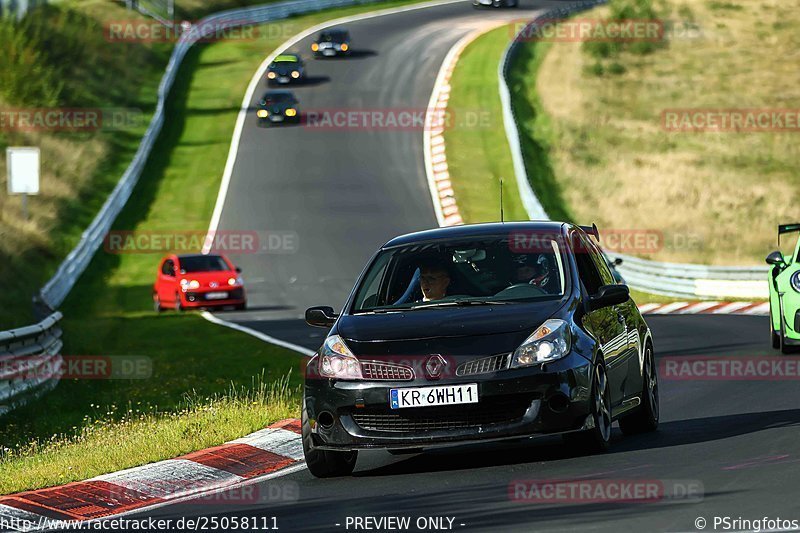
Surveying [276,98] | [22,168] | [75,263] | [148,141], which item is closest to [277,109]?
[276,98]

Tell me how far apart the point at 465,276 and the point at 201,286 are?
23.4 meters

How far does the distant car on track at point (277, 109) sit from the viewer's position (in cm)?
5622

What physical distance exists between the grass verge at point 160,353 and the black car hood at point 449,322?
72.7 inches

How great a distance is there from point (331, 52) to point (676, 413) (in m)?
56.2

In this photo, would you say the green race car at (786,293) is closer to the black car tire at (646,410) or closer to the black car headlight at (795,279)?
the black car headlight at (795,279)

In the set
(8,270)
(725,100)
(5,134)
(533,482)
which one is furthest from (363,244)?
(533,482)

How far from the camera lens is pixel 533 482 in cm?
927

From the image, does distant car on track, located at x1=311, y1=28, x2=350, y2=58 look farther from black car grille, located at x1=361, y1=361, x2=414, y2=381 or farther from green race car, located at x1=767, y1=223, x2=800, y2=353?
black car grille, located at x1=361, y1=361, x2=414, y2=381

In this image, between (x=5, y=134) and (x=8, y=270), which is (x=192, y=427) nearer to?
(x=8, y=270)

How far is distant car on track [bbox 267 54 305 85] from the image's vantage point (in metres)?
62.6

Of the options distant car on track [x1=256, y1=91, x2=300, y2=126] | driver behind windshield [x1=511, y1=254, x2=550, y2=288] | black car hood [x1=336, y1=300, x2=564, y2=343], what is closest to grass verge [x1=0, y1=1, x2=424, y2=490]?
distant car on track [x1=256, y1=91, x2=300, y2=126]

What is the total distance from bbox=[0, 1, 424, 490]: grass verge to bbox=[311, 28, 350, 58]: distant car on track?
10.5 ft

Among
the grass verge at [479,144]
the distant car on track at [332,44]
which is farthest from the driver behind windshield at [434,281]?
the distant car on track at [332,44]

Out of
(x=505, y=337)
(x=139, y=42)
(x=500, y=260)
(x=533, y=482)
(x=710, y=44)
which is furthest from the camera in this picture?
(x=710, y=44)
